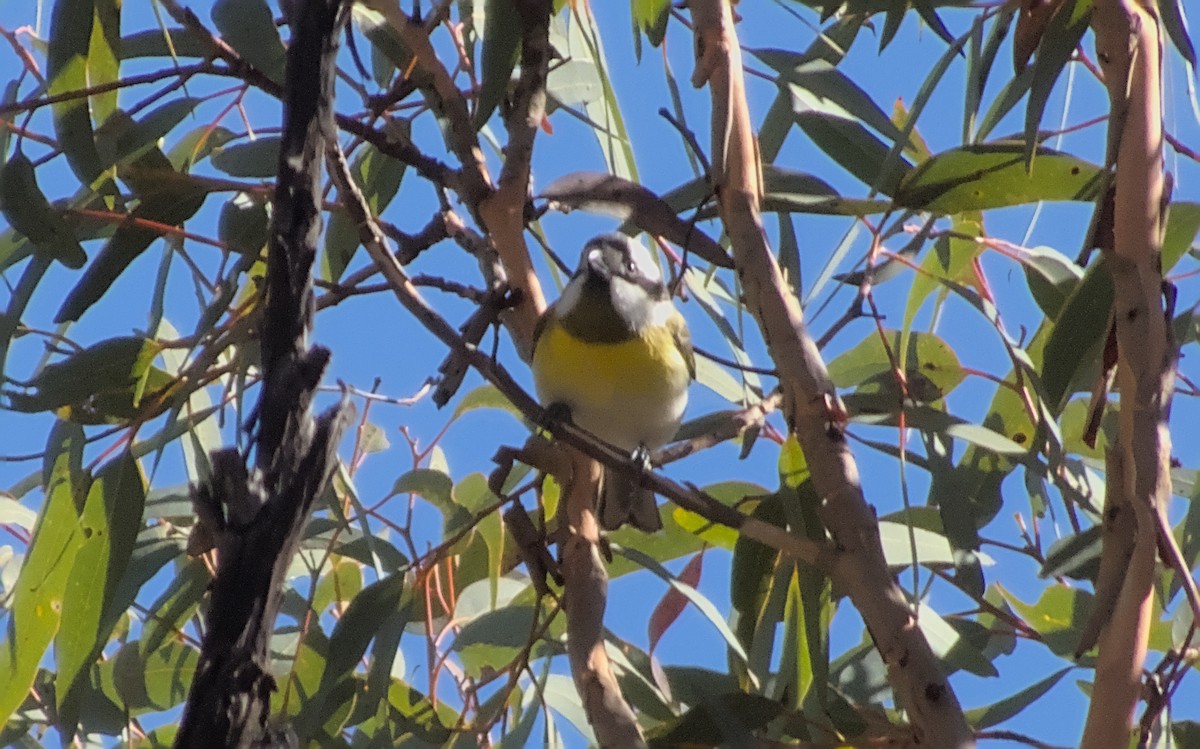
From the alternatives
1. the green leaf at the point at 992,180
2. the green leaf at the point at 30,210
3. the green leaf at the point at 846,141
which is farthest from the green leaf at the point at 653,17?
the green leaf at the point at 30,210

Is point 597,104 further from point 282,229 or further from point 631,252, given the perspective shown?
point 282,229

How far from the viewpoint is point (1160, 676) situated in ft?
3.77

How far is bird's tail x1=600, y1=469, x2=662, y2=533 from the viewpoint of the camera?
1774mm

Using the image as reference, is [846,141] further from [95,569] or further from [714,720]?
[95,569]

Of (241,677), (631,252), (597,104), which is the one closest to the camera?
(241,677)

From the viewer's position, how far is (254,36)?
1.37 m

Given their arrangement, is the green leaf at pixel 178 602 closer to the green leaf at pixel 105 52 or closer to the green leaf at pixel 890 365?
the green leaf at pixel 105 52

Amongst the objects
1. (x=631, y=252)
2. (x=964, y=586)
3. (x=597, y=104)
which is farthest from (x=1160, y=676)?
(x=631, y=252)

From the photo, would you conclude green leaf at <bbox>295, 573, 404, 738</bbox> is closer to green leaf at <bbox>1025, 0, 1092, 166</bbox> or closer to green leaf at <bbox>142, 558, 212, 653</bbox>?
Answer: green leaf at <bbox>142, 558, 212, 653</bbox>

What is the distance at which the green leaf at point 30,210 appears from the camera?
1.40 m

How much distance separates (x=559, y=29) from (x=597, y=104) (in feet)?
0.44

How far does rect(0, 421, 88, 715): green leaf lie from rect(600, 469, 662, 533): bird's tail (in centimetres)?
62

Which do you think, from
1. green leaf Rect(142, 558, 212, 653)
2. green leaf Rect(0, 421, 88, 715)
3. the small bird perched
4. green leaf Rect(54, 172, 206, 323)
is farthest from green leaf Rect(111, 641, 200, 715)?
the small bird perched

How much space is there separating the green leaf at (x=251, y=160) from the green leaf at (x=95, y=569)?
0.34m
